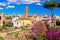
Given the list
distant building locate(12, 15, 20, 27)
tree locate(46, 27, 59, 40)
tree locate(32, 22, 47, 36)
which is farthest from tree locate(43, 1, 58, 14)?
tree locate(46, 27, 59, 40)

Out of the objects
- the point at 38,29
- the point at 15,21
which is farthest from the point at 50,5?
the point at 38,29

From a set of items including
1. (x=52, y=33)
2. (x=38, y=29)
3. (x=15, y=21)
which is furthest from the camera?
(x=15, y=21)

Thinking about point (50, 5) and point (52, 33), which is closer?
point (52, 33)

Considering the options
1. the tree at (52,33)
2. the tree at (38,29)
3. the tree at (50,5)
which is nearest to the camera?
the tree at (52,33)

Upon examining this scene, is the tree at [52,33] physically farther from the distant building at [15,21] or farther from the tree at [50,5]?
the distant building at [15,21]

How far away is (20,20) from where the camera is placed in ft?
115

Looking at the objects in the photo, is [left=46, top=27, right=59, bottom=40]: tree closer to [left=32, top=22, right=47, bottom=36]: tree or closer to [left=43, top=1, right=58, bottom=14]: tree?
[left=32, top=22, right=47, bottom=36]: tree

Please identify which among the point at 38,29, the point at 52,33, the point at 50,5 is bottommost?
the point at 38,29

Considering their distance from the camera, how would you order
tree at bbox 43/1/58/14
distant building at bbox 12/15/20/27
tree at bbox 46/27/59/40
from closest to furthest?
tree at bbox 46/27/59/40 → tree at bbox 43/1/58/14 → distant building at bbox 12/15/20/27

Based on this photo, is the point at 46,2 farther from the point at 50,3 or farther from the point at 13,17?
the point at 13,17

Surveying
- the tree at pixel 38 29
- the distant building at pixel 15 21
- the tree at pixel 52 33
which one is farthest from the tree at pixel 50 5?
the tree at pixel 52 33

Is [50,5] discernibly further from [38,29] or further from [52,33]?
[52,33]

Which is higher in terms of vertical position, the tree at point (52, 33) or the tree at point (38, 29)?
the tree at point (52, 33)

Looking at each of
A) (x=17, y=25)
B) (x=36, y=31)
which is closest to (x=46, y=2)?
(x=17, y=25)
